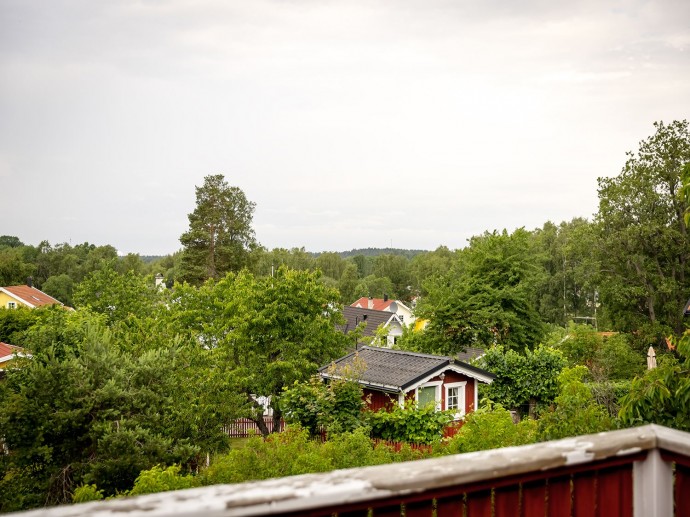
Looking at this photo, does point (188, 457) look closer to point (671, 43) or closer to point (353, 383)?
point (353, 383)

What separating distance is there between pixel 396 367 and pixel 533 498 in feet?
59.2

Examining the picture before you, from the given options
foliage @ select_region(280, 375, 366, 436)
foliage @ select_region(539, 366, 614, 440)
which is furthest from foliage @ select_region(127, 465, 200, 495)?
foliage @ select_region(280, 375, 366, 436)

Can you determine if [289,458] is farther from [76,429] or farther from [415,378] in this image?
[415,378]

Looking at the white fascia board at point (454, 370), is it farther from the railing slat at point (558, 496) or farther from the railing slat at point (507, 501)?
the railing slat at point (507, 501)

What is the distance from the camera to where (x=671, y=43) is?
26875mm

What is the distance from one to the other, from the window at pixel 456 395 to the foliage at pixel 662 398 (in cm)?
1507

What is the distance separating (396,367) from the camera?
1986 cm

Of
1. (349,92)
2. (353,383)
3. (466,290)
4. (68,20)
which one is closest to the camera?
(353,383)

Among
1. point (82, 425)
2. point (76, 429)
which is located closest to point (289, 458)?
point (82, 425)

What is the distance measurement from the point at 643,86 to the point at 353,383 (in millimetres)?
25099

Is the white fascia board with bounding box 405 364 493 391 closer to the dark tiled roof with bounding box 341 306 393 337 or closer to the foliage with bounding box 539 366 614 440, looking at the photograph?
the foliage with bounding box 539 366 614 440

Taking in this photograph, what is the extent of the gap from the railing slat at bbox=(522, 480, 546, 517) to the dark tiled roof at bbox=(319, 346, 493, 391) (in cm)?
1604

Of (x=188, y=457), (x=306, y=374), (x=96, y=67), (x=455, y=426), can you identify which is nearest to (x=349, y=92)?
(x=96, y=67)

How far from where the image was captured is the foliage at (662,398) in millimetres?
5480
